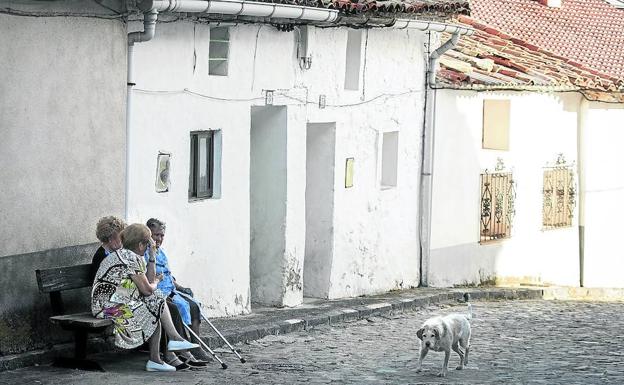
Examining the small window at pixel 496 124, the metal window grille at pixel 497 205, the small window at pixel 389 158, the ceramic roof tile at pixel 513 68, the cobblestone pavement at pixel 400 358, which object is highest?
the ceramic roof tile at pixel 513 68

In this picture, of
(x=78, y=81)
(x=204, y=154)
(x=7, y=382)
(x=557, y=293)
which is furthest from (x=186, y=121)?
(x=557, y=293)

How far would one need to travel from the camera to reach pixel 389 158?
2119 cm

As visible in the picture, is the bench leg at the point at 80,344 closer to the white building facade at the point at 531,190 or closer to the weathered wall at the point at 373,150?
the weathered wall at the point at 373,150

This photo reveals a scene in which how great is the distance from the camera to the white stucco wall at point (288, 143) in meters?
15.2

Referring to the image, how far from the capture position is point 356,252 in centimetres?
1991

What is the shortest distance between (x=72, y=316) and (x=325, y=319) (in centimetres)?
507

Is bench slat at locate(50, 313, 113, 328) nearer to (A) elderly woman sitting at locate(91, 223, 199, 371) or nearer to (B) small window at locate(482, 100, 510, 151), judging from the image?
(A) elderly woman sitting at locate(91, 223, 199, 371)

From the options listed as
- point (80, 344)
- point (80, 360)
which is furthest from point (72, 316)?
point (80, 360)

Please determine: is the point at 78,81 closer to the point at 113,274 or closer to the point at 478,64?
the point at 113,274

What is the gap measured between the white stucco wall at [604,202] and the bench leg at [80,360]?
605 inches

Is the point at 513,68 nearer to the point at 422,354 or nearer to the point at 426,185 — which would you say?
→ the point at 426,185

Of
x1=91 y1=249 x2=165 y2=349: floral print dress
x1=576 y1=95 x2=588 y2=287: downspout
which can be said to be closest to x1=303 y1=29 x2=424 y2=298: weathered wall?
x1=576 y1=95 x2=588 y2=287: downspout

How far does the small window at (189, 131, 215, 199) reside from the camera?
16.2 metres

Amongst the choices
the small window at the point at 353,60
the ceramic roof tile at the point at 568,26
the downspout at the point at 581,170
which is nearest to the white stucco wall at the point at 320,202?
the small window at the point at 353,60
